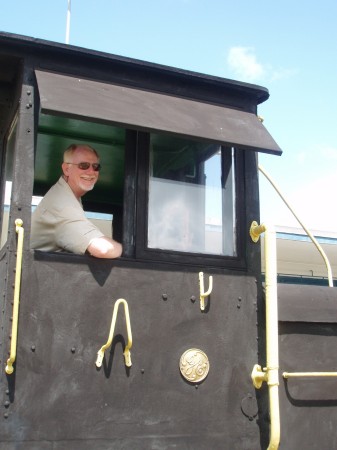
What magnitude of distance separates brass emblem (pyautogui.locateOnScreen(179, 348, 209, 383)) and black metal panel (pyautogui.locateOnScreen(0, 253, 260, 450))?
0.10 ft

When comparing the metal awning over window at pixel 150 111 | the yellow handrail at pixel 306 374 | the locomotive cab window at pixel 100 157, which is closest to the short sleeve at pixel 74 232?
the metal awning over window at pixel 150 111

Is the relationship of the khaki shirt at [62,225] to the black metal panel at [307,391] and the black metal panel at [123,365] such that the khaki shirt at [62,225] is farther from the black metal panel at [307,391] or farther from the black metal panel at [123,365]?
the black metal panel at [307,391]

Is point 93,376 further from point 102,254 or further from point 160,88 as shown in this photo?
point 160,88

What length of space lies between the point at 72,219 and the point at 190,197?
690mm

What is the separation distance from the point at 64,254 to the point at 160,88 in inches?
43.8

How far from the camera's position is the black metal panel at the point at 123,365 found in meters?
2.71

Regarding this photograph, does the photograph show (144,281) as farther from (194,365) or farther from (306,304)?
(306,304)

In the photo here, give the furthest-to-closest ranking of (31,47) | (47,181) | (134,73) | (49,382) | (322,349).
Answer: (47,181)
(322,349)
(134,73)
(31,47)
(49,382)

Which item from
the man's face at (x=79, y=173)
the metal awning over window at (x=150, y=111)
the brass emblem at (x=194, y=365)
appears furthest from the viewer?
the man's face at (x=79, y=173)

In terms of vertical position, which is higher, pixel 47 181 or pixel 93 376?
pixel 47 181

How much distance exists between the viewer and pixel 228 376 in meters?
3.09

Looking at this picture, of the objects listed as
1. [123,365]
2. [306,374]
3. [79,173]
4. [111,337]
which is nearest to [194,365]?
[123,365]

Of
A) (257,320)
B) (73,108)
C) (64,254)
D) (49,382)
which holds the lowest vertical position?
(49,382)

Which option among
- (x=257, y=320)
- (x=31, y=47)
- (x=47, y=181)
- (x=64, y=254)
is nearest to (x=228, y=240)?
(x=257, y=320)
